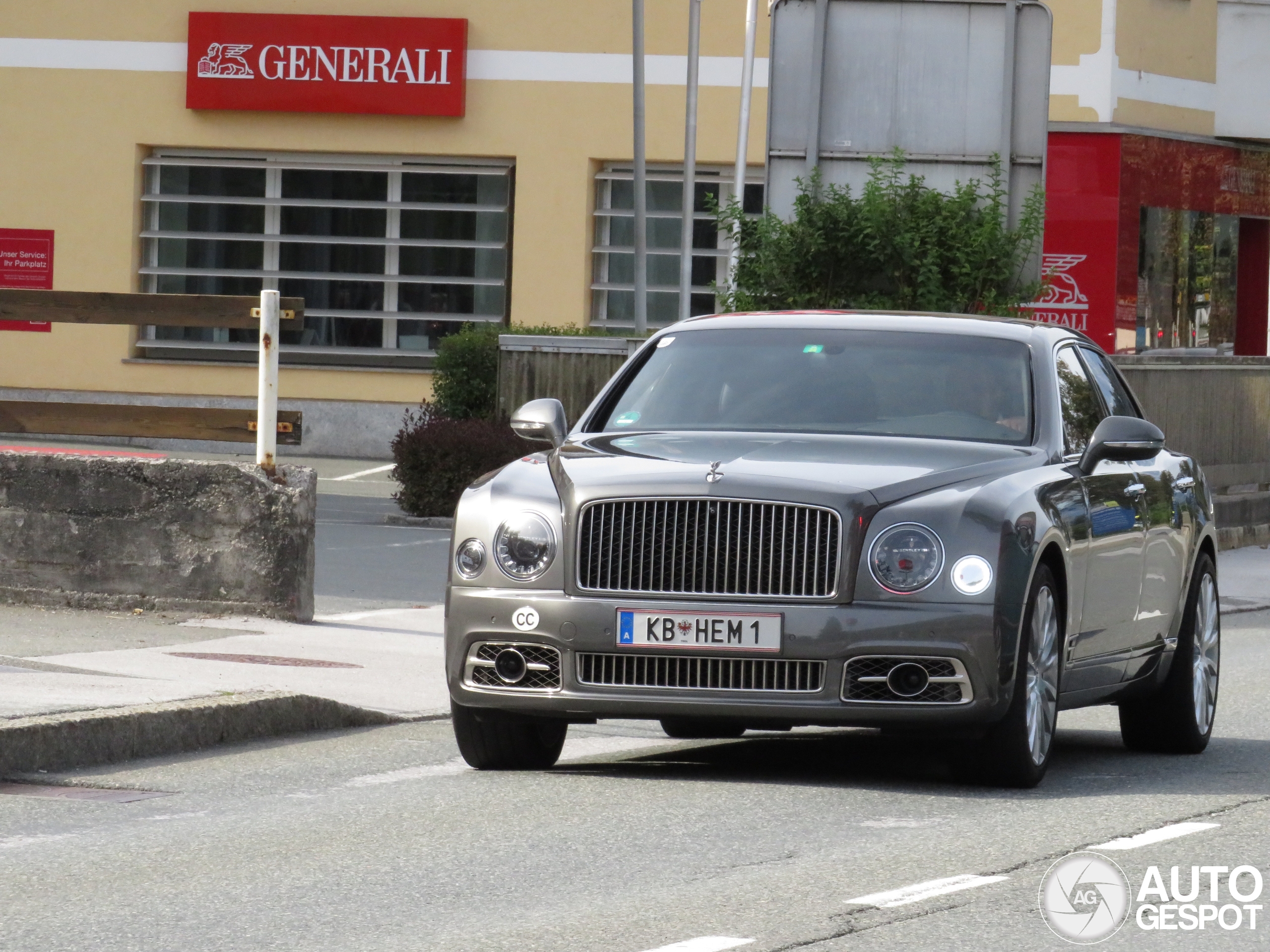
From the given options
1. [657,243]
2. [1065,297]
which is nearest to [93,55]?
[657,243]

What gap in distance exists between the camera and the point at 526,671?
26.6 feet

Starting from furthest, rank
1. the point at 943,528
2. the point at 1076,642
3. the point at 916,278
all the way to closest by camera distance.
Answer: the point at 916,278 → the point at 1076,642 → the point at 943,528

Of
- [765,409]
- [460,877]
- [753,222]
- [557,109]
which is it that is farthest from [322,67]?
[460,877]

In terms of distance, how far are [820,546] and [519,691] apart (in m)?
1.14

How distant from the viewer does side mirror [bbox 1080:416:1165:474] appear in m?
8.87

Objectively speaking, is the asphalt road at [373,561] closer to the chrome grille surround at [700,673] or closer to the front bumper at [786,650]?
the front bumper at [786,650]

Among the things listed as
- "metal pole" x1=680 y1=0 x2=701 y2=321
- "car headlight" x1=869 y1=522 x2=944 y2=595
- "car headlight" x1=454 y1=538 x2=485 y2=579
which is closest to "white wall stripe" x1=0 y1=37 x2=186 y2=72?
"metal pole" x1=680 y1=0 x2=701 y2=321

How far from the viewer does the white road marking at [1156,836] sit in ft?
23.3

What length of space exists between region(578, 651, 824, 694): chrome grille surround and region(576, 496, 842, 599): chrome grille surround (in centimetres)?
22

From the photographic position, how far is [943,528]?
7844mm

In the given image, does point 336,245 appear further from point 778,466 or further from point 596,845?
point 596,845

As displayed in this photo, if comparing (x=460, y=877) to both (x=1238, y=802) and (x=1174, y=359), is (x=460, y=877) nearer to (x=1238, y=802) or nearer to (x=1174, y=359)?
(x=1238, y=802)

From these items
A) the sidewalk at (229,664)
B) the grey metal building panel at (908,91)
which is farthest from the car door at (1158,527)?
the grey metal building panel at (908,91)

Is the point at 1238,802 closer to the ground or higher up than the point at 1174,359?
closer to the ground
